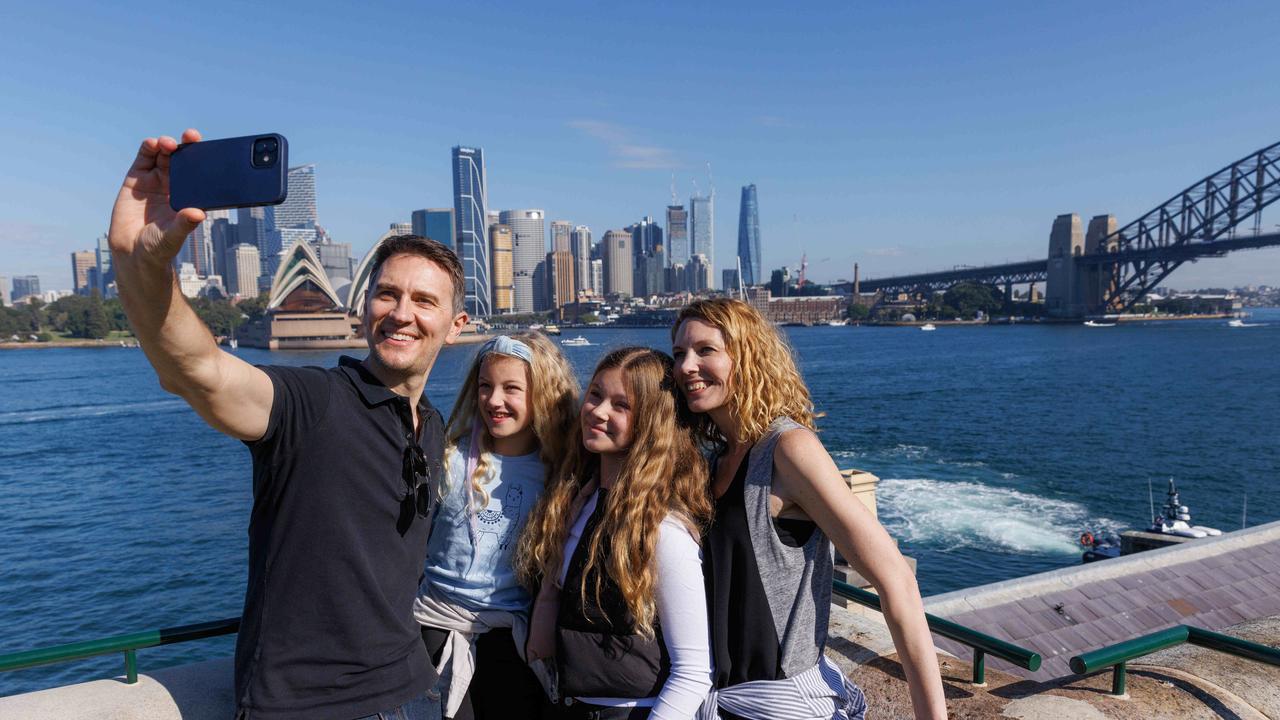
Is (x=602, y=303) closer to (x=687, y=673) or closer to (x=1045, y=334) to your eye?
(x=1045, y=334)

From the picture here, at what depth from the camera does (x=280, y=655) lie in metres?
1.29

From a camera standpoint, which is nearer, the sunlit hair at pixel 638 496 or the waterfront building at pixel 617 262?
the sunlit hair at pixel 638 496

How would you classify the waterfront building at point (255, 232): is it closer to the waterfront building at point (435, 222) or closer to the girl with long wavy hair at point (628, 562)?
the waterfront building at point (435, 222)

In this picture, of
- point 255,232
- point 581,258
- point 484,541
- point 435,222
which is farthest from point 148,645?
point 255,232

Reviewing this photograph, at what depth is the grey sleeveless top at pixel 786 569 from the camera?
4.90ft

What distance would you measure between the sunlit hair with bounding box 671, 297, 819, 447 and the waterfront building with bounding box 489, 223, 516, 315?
135006mm

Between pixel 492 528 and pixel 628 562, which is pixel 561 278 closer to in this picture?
pixel 492 528

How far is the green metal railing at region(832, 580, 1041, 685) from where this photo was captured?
7.10 feet

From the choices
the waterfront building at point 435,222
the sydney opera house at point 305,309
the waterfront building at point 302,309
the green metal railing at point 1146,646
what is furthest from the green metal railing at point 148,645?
the waterfront building at point 435,222

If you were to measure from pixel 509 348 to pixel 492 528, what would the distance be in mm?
426

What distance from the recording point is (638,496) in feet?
4.98

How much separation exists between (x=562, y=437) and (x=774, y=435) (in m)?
0.58

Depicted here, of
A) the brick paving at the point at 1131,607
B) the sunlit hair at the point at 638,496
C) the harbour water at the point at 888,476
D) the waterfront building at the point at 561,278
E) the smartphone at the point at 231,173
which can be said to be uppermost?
the waterfront building at the point at 561,278

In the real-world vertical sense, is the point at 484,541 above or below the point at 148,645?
above
